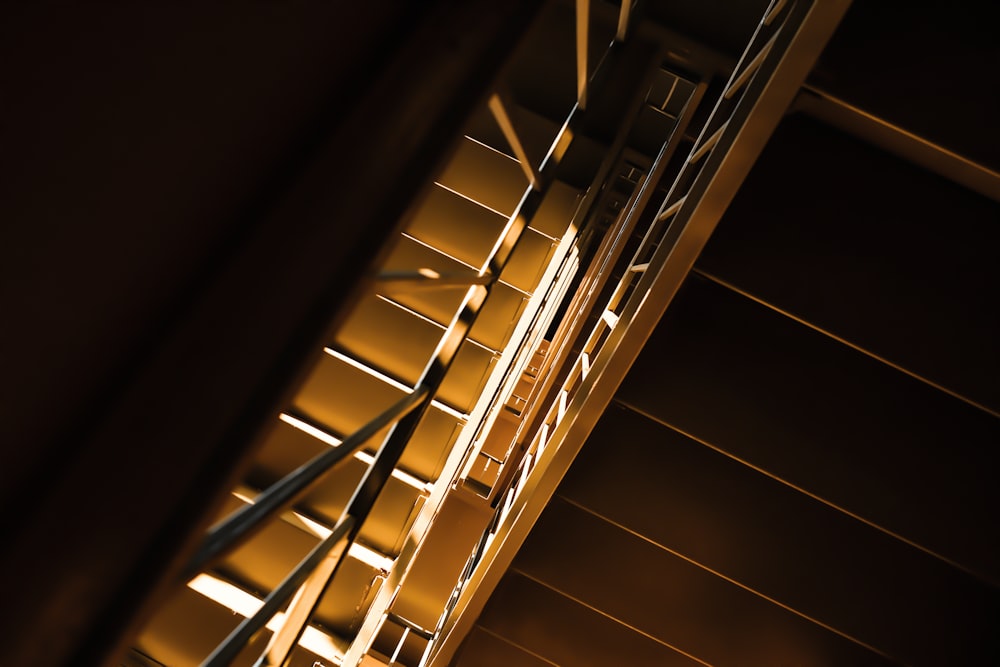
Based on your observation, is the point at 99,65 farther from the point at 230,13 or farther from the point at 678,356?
the point at 678,356

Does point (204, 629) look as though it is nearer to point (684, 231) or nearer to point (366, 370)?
point (366, 370)

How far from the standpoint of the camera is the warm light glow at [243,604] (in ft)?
10.3

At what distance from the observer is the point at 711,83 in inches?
136

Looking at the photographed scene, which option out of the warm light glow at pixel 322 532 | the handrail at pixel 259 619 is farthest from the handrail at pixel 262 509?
the warm light glow at pixel 322 532

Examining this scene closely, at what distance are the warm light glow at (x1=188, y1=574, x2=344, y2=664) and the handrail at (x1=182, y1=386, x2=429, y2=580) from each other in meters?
2.31

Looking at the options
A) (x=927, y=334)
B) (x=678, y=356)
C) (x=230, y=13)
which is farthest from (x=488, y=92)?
(x=927, y=334)

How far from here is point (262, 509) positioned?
2.89ft

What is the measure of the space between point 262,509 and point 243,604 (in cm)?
268

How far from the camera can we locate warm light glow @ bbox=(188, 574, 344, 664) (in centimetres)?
314

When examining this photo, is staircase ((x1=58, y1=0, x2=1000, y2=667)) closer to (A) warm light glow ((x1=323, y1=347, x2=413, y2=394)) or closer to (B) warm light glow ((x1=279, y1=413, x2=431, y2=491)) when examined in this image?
(B) warm light glow ((x1=279, y1=413, x2=431, y2=491))

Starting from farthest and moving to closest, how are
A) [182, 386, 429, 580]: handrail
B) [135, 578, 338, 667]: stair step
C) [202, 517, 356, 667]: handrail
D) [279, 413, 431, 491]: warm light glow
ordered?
1. [135, 578, 338, 667]: stair step
2. [279, 413, 431, 491]: warm light glow
3. [202, 517, 356, 667]: handrail
4. [182, 386, 429, 580]: handrail

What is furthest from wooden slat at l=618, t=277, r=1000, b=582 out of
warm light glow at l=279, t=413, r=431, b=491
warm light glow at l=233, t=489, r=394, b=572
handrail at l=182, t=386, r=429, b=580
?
warm light glow at l=233, t=489, r=394, b=572

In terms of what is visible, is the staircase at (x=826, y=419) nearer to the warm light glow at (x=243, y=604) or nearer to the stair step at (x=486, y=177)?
the warm light glow at (x=243, y=604)

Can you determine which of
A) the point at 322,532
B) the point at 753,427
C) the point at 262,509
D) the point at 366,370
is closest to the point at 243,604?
the point at 322,532
